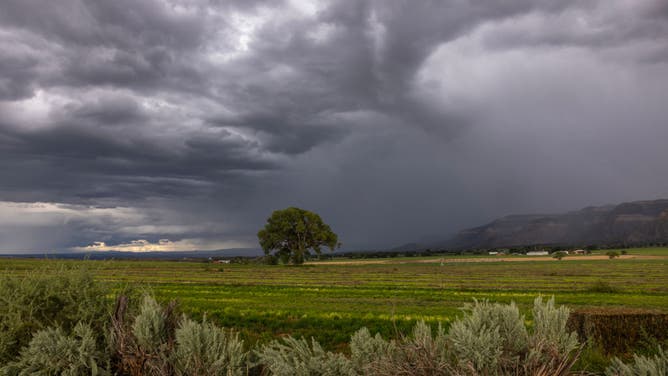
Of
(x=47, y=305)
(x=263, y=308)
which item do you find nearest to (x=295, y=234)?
(x=263, y=308)

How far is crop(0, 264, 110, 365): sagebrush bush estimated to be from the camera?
7324 millimetres

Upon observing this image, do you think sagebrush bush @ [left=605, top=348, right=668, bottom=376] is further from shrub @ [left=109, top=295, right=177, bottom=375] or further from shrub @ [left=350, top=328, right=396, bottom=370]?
shrub @ [left=109, top=295, right=177, bottom=375]

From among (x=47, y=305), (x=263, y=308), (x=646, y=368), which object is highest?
(x=47, y=305)

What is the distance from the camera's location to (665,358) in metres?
5.25

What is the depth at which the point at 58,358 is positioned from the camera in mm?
6688

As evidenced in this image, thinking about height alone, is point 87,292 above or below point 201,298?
above

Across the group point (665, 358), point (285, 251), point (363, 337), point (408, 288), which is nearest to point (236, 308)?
point (408, 288)

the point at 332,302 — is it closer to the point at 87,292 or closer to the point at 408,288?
the point at 408,288

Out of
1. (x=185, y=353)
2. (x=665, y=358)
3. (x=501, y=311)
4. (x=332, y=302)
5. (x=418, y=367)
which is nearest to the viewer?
(x=665, y=358)

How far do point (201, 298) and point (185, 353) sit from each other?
1211 inches

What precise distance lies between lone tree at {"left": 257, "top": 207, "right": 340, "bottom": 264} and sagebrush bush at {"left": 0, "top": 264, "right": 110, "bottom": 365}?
93.9 meters

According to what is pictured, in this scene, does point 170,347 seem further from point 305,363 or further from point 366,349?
point 366,349

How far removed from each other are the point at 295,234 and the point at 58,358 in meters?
98.5

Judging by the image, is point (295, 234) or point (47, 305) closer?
point (47, 305)
